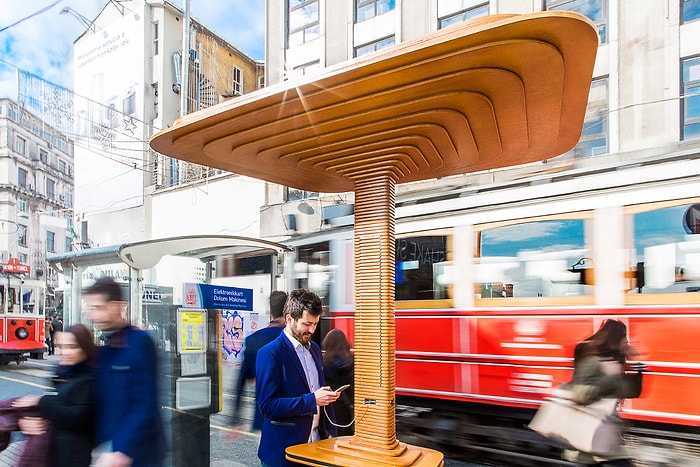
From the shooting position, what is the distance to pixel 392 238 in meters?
3.76

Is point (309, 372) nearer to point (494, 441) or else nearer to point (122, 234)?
point (494, 441)

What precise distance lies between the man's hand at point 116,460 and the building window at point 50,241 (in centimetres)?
4494

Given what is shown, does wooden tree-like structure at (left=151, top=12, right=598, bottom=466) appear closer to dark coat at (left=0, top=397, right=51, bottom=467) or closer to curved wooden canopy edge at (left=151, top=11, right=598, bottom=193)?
curved wooden canopy edge at (left=151, top=11, right=598, bottom=193)

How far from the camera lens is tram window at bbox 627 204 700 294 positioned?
5129 millimetres

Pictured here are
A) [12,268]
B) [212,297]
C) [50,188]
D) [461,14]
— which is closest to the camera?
[212,297]

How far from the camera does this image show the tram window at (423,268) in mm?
6695

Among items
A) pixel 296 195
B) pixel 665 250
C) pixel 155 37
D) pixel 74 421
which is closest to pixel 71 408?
pixel 74 421

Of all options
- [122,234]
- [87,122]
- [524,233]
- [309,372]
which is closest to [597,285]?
[524,233]

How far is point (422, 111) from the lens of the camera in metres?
3.17

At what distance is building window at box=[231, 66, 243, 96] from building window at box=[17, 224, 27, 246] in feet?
78.1

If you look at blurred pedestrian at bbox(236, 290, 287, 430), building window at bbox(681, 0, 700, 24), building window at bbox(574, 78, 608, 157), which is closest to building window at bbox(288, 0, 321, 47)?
building window at bbox(574, 78, 608, 157)

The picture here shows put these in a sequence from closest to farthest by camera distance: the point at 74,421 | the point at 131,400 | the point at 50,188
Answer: the point at 131,400 < the point at 74,421 < the point at 50,188

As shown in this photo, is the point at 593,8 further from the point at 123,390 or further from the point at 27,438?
the point at 27,438

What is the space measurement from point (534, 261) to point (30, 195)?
43.6m
